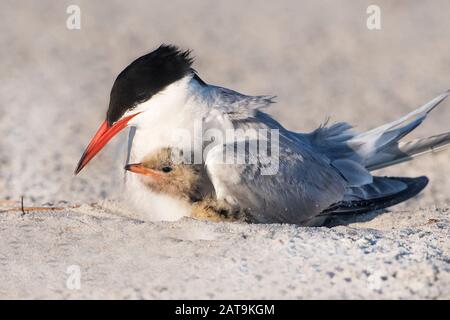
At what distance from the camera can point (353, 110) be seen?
8180 millimetres

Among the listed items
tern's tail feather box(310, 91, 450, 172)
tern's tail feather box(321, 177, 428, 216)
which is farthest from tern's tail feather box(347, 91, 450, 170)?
tern's tail feather box(321, 177, 428, 216)

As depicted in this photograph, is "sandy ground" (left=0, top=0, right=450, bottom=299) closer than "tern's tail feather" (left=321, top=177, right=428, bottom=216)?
Yes

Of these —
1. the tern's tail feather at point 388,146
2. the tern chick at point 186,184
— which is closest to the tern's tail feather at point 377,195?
the tern's tail feather at point 388,146

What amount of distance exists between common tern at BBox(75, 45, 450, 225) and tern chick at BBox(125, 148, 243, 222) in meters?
0.05

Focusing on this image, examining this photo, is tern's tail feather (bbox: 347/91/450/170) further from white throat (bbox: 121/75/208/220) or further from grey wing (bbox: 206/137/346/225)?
white throat (bbox: 121/75/208/220)

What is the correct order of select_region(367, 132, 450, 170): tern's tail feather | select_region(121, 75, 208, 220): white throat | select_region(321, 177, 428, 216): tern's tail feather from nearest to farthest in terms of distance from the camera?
select_region(121, 75, 208, 220): white throat → select_region(321, 177, 428, 216): tern's tail feather → select_region(367, 132, 450, 170): tern's tail feather

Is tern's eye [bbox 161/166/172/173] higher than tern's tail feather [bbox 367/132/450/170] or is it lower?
lower

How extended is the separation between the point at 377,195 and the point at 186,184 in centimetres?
123

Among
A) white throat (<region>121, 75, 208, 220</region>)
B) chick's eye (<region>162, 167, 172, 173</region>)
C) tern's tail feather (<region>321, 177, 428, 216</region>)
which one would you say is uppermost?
white throat (<region>121, 75, 208, 220</region>)

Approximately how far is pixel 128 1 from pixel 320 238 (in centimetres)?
843

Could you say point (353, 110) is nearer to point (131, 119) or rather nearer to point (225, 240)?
point (131, 119)

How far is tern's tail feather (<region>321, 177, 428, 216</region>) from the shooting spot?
4.78 meters

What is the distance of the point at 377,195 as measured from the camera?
496 centimetres
